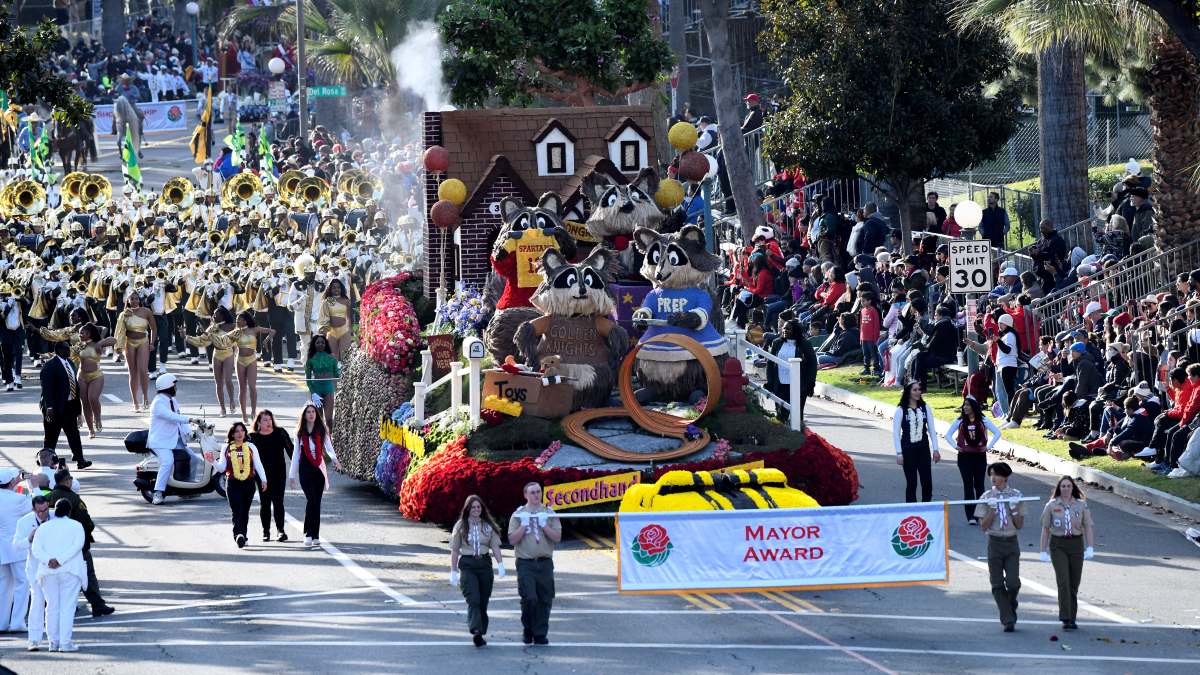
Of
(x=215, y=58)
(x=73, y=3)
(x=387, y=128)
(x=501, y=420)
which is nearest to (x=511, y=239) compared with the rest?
(x=501, y=420)

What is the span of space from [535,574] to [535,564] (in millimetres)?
82

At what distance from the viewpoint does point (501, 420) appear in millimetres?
19734

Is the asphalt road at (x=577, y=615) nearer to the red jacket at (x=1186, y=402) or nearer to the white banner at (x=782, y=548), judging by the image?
the white banner at (x=782, y=548)

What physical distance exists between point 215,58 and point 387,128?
729 inches

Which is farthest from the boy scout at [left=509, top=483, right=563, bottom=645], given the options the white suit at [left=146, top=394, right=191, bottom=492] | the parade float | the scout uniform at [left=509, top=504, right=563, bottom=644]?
the white suit at [left=146, top=394, right=191, bottom=492]

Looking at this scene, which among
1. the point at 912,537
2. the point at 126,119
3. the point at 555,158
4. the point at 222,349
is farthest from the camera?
the point at 126,119

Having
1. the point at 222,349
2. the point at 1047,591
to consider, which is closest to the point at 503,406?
the point at 1047,591

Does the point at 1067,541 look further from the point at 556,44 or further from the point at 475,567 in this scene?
the point at 556,44

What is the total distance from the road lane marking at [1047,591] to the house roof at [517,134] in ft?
25.7

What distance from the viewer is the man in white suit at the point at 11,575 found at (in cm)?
1644

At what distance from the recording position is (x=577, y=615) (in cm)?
1639

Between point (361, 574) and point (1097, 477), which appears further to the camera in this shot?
point (1097, 477)

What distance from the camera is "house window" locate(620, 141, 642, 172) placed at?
24.5 metres

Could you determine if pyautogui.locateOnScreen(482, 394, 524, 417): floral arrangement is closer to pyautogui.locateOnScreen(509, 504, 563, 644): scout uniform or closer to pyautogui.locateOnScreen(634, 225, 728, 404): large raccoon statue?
pyautogui.locateOnScreen(634, 225, 728, 404): large raccoon statue
